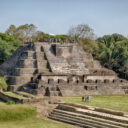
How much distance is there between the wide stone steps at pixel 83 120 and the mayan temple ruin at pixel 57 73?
7.34m

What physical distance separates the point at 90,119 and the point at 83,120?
43 cm

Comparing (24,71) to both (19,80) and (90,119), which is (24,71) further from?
(90,119)

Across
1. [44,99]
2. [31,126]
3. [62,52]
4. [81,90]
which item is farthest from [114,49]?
[31,126]

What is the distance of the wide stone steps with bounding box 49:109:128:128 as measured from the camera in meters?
16.2

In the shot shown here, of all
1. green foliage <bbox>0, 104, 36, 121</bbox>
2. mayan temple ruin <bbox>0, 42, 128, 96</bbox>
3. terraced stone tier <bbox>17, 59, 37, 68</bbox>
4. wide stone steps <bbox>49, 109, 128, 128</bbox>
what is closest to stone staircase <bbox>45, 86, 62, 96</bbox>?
mayan temple ruin <bbox>0, 42, 128, 96</bbox>

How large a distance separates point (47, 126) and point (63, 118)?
1.90 m

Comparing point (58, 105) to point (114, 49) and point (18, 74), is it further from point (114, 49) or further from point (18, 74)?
point (114, 49)

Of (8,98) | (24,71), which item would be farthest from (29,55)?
(8,98)

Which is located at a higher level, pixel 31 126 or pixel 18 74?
pixel 18 74

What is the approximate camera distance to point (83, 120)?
1767 centimetres

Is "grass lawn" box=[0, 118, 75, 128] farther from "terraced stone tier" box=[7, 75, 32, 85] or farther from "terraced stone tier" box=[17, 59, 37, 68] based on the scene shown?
"terraced stone tier" box=[17, 59, 37, 68]

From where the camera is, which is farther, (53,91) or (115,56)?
Result: (115,56)

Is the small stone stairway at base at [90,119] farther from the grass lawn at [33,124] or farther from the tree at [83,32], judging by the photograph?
the tree at [83,32]

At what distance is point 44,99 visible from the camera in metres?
23.4
